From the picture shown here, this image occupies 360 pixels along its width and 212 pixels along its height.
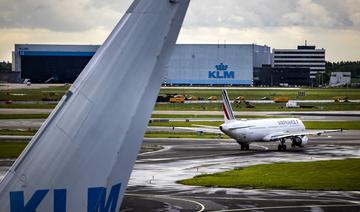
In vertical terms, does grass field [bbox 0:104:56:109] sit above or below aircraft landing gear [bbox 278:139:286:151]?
above

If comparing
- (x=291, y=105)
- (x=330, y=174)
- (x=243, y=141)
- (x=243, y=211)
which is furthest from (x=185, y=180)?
(x=291, y=105)

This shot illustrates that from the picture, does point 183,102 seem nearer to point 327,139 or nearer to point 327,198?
point 327,139

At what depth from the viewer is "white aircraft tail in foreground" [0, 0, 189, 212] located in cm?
820

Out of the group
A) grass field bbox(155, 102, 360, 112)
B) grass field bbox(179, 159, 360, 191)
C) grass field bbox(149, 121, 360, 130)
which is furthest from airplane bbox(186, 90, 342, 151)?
grass field bbox(155, 102, 360, 112)

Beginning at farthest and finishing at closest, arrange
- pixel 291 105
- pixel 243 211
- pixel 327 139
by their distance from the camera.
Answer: pixel 291 105 < pixel 327 139 < pixel 243 211

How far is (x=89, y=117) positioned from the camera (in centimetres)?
862

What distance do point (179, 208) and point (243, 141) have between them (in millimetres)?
33887

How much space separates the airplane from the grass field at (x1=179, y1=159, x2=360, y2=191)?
515 inches

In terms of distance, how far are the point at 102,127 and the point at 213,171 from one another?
41.9m

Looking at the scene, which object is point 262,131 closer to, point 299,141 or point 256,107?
point 299,141

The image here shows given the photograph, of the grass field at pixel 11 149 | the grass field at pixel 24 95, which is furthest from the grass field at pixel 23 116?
the grass field at pixel 11 149

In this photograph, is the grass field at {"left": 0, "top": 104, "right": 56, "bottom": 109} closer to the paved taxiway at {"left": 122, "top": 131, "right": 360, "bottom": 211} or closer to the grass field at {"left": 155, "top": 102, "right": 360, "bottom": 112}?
the grass field at {"left": 155, "top": 102, "right": 360, "bottom": 112}

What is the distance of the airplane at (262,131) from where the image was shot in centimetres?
6669

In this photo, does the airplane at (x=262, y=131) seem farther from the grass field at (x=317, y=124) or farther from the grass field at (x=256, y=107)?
the grass field at (x=256, y=107)
